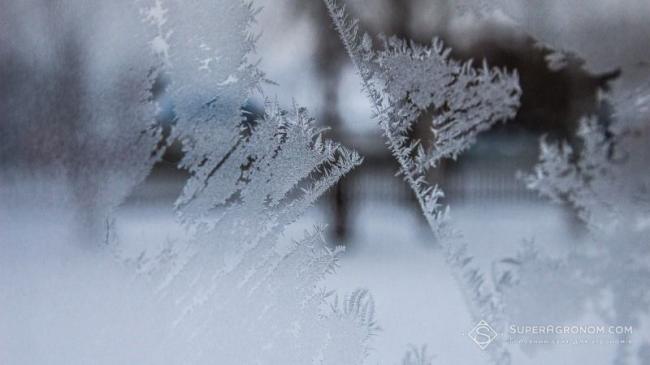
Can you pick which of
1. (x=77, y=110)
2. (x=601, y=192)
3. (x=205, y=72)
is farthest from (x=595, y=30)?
(x=77, y=110)

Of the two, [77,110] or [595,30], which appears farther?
[77,110]

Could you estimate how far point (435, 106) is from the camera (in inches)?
46.4

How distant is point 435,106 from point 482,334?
41 cm

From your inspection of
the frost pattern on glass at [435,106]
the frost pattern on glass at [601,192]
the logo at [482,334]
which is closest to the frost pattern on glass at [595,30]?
the frost pattern on glass at [601,192]

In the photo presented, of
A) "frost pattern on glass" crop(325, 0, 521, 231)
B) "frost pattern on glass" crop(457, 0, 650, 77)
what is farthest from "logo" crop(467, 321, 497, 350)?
"frost pattern on glass" crop(457, 0, 650, 77)

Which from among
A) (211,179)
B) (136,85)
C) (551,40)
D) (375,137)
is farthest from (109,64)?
(551,40)

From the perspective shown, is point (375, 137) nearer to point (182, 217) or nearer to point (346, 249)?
point (346, 249)

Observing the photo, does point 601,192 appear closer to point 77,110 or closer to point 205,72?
point 205,72

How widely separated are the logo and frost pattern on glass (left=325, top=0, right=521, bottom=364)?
12 mm

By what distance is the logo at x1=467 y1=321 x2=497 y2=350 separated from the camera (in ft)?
3.96

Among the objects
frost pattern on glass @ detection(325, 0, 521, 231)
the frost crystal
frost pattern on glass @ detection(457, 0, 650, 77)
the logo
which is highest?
frost pattern on glass @ detection(457, 0, 650, 77)

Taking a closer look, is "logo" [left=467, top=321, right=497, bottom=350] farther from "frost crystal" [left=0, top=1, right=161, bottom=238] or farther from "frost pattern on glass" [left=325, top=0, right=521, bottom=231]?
"frost crystal" [left=0, top=1, right=161, bottom=238]

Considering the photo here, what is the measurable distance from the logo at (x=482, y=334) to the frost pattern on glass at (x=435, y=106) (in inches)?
0.5

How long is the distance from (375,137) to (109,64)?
497 mm
